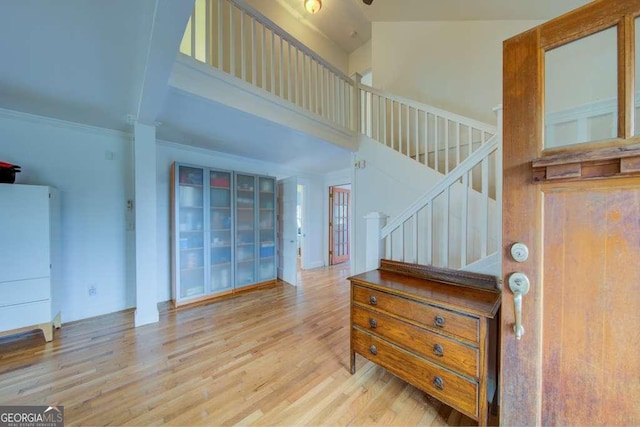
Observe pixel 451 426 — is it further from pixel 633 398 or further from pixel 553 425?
pixel 633 398

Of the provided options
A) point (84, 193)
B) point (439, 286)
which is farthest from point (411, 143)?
point (84, 193)

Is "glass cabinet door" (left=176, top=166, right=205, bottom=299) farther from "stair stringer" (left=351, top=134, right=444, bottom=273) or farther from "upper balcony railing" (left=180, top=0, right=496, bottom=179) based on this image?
"stair stringer" (left=351, top=134, right=444, bottom=273)

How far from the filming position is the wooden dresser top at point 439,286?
1.30 m

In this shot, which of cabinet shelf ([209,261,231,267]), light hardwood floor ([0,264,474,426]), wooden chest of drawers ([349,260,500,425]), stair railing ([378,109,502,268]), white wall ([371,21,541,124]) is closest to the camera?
wooden chest of drawers ([349,260,500,425])

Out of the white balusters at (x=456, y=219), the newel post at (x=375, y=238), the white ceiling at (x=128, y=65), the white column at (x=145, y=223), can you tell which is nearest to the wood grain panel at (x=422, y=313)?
the newel post at (x=375, y=238)

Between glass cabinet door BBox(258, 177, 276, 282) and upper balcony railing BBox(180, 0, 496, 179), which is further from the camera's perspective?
glass cabinet door BBox(258, 177, 276, 282)

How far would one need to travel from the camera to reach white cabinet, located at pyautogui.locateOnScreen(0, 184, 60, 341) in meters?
2.14

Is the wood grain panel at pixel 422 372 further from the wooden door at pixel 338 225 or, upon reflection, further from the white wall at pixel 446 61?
the wooden door at pixel 338 225

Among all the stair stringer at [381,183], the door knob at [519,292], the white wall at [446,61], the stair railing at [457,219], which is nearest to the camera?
the door knob at [519,292]

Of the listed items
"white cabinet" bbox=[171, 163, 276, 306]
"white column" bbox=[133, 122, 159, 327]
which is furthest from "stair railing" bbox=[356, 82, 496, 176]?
"white column" bbox=[133, 122, 159, 327]

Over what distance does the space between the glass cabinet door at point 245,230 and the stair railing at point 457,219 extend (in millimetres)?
2419

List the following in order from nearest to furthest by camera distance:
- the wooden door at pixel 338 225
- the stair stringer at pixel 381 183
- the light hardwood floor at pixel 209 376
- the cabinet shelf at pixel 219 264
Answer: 1. the light hardwood floor at pixel 209 376
2. the stair stringer at pixel 381 183
3. the cabinet shelf at pixel 219 264
4. the wooden door at pixel 338 225

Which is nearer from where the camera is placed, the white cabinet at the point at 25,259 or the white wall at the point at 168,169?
the white cabinet at the point at 25,259

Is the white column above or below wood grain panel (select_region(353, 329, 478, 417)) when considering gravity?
above
